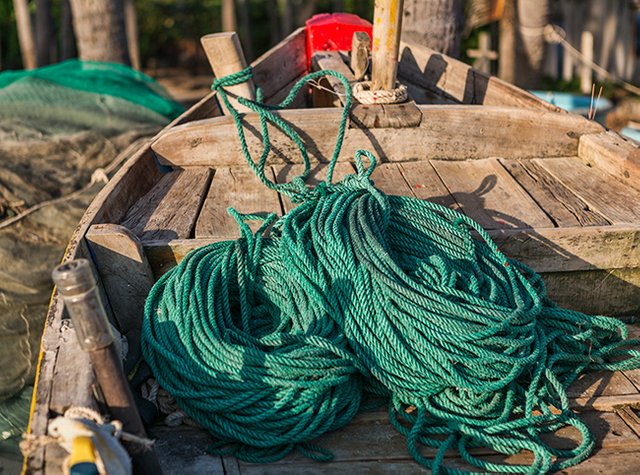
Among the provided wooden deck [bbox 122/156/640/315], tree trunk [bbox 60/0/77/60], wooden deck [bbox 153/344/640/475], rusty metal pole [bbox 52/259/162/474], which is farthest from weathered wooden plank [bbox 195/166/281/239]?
tree trunk [bbox 60/0/77/60]

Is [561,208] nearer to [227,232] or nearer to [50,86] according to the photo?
[227,232]

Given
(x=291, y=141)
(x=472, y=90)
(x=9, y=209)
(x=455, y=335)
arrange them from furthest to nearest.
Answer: (x=9, y=209) < (x=472, y=90) < (x=291, y=141) < (x=455, y=335)

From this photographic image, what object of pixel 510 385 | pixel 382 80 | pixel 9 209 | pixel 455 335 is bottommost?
pixel 9 209

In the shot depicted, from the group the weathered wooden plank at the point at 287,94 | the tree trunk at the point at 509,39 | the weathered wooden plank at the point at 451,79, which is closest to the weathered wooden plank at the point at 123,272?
the weathered wooden plank at the point at 287,94

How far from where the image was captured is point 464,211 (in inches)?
123

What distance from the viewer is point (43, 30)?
430 inches

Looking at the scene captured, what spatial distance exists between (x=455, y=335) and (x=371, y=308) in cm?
29

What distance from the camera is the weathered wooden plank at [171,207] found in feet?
9.65

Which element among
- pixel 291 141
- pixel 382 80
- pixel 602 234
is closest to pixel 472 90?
pixel 382 80

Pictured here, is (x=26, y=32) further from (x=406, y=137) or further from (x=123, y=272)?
(x=123, y=272)

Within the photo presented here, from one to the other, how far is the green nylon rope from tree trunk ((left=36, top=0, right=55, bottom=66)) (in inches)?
372

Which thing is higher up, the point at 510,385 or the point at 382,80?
the point at 382,80

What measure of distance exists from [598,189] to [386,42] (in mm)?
1236

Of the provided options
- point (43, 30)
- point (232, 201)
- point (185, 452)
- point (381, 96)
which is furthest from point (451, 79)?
point (43, 30)
